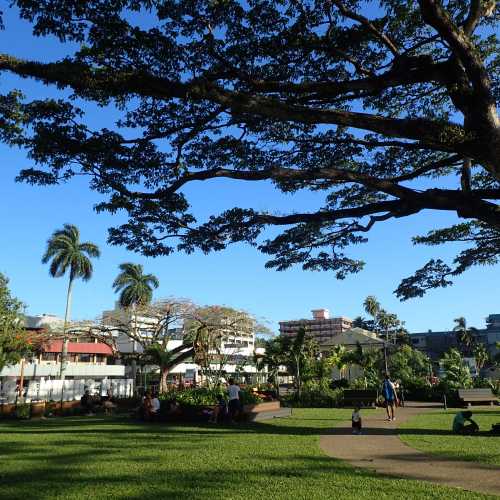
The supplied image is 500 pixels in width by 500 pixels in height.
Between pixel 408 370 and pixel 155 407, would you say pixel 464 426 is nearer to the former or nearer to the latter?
pixel 155 407

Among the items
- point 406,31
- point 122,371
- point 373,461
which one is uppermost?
point 406,31

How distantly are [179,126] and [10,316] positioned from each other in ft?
64.4

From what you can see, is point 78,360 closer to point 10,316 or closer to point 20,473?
point 10,316

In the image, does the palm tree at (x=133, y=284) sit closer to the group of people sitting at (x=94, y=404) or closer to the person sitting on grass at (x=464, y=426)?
the group of people sitting at (x=94, y=404)

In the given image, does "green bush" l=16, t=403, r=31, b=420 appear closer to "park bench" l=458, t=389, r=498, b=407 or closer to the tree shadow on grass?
the tree shadow on grass

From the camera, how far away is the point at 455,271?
14.2m

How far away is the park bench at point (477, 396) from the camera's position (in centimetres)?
2111

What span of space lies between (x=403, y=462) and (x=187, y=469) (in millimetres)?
3514

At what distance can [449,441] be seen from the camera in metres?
10.4

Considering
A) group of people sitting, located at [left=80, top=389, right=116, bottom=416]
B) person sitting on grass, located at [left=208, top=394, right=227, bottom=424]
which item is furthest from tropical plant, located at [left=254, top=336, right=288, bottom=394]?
person sitting on grass, located at [left=208, top=394, right=227, bottom=424]

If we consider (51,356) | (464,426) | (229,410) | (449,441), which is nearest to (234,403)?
(229,410)

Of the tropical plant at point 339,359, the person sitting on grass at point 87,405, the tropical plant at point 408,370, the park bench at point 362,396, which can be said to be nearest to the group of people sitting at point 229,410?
the person sitting on grass at point 87,405

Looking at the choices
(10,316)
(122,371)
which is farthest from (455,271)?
(122,371)

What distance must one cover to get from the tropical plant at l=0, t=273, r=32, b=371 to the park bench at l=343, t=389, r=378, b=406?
16.0 metres
